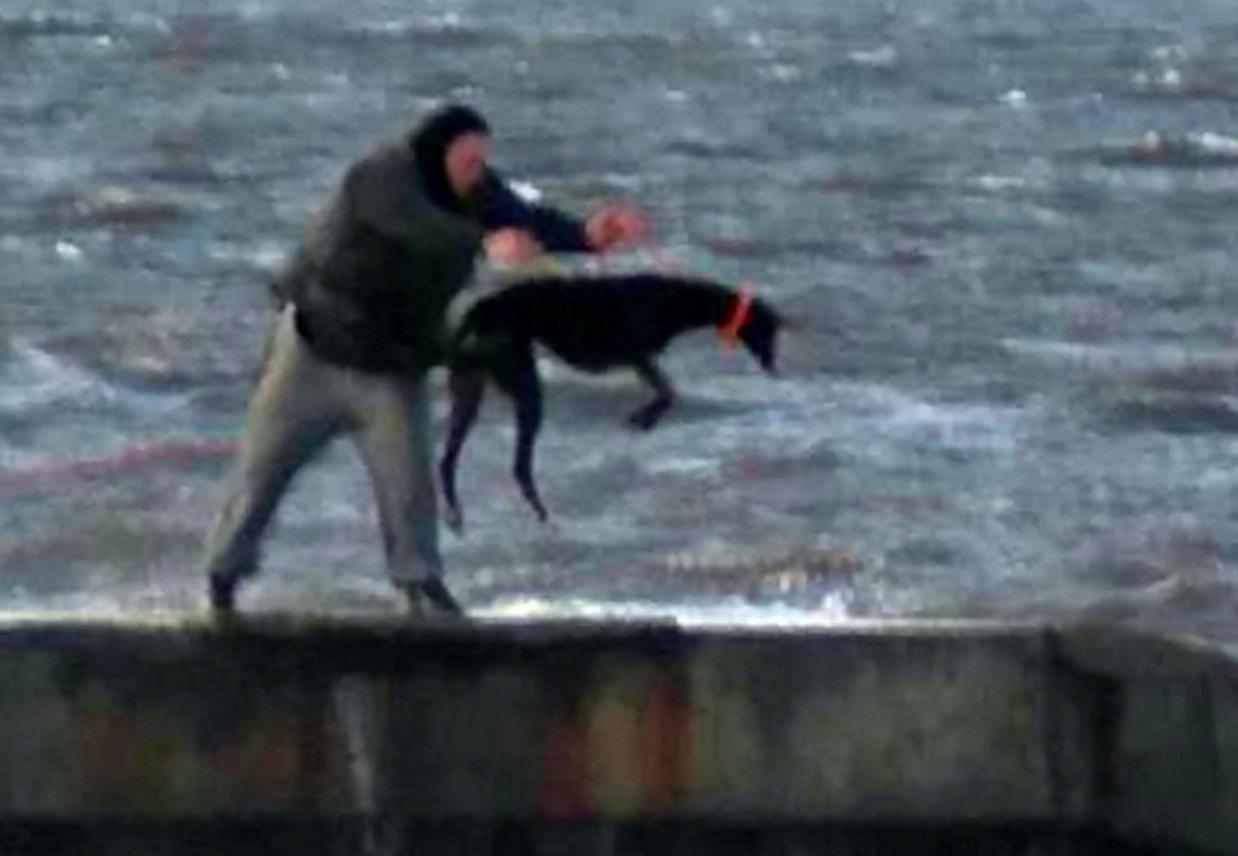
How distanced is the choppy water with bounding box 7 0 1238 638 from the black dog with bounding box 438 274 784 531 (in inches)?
261

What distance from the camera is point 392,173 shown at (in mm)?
15273

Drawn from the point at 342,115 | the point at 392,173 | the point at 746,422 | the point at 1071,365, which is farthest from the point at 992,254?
the point at 392,173

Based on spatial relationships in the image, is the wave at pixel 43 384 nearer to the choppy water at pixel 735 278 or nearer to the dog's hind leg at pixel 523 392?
the choppy water at pixel 735 278

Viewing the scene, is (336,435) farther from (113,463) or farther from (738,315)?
(113,463)

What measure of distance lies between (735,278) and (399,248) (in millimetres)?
21808

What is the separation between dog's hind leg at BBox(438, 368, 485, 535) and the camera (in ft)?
53.3

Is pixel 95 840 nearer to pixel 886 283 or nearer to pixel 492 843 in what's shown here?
pixel 492 843

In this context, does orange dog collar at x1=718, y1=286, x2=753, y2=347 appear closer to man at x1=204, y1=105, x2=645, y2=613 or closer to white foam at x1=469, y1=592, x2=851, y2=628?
man at x1=204, y1=105, x2=645, y2=613

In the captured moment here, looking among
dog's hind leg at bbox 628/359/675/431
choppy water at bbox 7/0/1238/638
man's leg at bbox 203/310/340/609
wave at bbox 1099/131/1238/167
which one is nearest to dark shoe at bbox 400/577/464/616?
man's leg at bbox 203/310/340/609

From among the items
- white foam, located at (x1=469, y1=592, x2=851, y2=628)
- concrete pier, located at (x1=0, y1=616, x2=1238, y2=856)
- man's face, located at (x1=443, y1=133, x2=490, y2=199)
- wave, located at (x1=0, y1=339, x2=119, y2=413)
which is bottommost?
wave, located at (x1=0, y1=339, x2=119, y2=413)

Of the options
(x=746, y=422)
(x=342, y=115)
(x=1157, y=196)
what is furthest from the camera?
(x=342, y=115)

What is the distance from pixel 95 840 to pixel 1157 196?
28.8 metres

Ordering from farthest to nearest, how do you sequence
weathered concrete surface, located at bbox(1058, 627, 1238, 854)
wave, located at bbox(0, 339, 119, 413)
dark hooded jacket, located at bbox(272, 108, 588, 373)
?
wave, located at bbox(0, 339, 119, 413)
dark hooded jacket, located at bbox(272, 108, 588, 373)
weathered concrete surface, located at bbox(1058, 627, 1238, 854)

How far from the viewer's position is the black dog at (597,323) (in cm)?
1573
